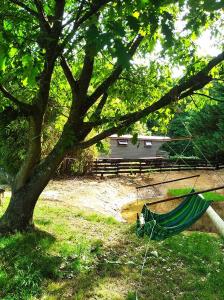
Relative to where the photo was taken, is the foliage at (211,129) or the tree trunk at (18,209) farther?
the foliage at (211,129)

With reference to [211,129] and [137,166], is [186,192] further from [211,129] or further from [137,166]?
[211,129]

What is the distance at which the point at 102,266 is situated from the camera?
7137 mm

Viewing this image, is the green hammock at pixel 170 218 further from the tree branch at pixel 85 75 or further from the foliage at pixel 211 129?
the foliage at pixel 211 129

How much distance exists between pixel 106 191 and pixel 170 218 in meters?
10.8

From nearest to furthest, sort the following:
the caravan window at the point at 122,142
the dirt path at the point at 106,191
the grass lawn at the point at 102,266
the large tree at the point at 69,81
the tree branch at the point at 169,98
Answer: the large tree at the point at 69,81 < the grass lawn at the point at 102,266 < the tree branch at the point at 169,98 < the dirt path at the point at 106,191 < the caravan window at the point at 122,142

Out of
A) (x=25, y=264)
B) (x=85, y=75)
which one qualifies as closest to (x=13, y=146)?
(x=85, y=75)

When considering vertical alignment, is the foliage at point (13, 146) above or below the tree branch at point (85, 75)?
below

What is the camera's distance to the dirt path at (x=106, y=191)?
15.9 m

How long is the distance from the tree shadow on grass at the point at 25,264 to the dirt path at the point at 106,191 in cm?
646

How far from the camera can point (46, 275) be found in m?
6.47

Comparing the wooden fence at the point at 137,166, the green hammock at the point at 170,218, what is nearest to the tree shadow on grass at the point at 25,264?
the green hammock at the point at 170,218

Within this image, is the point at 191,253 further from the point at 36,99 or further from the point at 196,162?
the point at 196,162

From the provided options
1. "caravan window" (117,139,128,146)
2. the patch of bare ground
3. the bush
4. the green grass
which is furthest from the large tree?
"caravan window" (117,139,128,146)

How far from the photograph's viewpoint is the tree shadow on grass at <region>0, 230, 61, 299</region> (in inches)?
231
